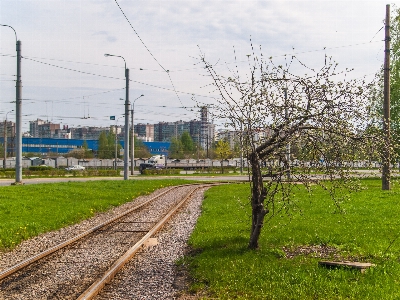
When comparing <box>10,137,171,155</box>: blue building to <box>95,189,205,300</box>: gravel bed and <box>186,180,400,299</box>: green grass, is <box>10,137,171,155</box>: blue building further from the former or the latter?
<box>95,189,205,300</box>: gravel bed

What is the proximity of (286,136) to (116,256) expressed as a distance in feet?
14.4

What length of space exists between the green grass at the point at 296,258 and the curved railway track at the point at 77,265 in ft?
5.09

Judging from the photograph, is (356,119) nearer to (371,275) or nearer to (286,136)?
(286,136)

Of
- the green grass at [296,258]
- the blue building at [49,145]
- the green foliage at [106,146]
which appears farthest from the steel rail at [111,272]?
the blue building at [49,145]

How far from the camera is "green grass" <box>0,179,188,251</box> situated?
13.1 m

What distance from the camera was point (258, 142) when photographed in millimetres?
9789

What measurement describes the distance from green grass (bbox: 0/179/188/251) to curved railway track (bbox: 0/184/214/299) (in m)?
1.53

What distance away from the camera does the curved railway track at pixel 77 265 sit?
303 inches

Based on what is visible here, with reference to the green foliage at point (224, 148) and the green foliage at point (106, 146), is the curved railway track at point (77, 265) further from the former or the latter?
the green foliage at point (106, 146)

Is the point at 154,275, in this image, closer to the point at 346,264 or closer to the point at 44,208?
the point at 346,264

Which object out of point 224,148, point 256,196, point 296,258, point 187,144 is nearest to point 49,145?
point 187,144

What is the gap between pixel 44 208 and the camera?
18109 mm

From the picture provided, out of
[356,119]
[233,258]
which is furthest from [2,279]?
[356,119]

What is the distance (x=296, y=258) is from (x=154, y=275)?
2681 millimetres
